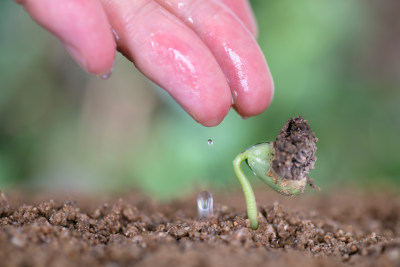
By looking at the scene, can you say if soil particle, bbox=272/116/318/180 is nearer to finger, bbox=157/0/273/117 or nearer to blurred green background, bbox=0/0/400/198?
finger, bbox=157/0/273/117

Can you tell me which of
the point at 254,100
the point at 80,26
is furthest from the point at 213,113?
the point at 80,26

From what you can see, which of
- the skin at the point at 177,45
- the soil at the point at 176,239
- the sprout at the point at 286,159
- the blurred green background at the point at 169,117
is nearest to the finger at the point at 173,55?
the skin at the point at 177,45

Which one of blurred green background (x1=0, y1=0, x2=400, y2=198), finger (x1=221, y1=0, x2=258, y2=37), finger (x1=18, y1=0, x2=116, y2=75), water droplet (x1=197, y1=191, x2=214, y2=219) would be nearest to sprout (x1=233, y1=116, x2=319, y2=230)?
water droplet (x1=197, y1=191, x2=214, y2=219)

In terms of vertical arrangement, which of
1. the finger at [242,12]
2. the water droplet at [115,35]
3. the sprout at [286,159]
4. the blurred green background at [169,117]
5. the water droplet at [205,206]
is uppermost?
the finger at [242,12]

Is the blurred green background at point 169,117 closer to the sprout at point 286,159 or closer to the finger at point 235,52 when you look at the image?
the finger at point 235,52

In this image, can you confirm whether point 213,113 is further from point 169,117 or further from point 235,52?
point 169,117
